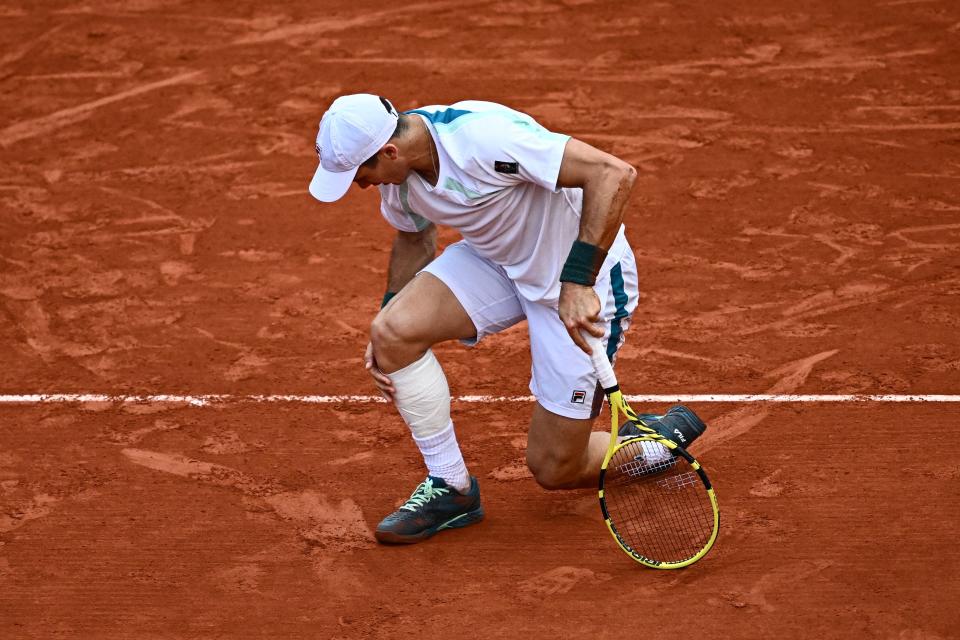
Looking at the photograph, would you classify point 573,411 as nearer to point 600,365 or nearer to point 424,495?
point 600,365

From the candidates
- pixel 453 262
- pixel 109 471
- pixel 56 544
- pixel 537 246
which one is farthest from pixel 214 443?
pixel 537 246

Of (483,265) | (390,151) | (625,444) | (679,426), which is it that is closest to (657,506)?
(679,426)

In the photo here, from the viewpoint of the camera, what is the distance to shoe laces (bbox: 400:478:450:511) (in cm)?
528

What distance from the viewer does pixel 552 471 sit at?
17.3ft

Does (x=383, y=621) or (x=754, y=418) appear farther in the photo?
(x=754, y=418)

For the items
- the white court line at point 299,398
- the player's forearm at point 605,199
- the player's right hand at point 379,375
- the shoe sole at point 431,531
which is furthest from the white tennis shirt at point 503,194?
the white court line at point 299,398

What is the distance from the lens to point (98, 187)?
9.04m

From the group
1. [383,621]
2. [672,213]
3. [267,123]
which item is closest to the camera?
[383,621]

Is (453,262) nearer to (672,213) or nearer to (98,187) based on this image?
(672,213)

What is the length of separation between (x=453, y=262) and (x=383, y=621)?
5.13ft

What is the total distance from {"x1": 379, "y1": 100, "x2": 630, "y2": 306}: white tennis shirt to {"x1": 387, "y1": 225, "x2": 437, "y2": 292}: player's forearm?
0.28 metres

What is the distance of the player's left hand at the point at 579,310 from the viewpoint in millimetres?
4605

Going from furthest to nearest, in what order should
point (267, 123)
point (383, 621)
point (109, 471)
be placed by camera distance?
1. point (267, 123)
2. point (109, 471)
3. point (383, 621)

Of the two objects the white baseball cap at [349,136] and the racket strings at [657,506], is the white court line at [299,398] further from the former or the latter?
the white baseball cap at [349,136]
